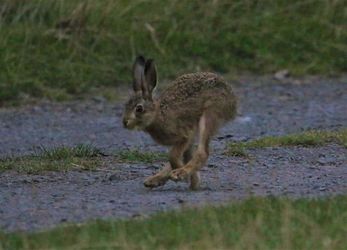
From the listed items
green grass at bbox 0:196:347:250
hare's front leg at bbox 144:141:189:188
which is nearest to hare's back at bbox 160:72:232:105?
hare's front leg at bbox 144:141:189:188

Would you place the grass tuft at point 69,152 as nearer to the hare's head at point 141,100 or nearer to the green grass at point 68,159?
the green grass at point 68,159

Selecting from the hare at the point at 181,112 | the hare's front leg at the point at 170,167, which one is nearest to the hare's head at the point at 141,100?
the hare at the point at 181,112

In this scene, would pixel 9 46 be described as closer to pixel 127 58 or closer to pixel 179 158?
pixel 127 58


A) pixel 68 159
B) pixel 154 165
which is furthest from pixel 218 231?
pixel 68 159

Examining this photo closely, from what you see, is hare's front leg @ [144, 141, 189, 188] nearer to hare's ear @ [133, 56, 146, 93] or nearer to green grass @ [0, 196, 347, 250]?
hare's ear @ [133, 56, 146, 93]

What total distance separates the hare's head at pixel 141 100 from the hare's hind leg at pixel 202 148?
354 millimetres

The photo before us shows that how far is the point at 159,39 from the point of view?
15.0 m

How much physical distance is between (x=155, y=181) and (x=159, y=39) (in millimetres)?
6319

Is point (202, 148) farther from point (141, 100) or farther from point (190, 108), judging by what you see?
point (141, 100)

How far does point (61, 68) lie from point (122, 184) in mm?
5195

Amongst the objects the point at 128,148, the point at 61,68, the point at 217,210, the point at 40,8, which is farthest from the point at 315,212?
the point at 40,8

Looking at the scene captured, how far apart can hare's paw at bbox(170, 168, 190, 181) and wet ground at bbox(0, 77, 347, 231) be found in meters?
0.14

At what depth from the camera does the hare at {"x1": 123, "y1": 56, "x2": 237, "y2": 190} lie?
9.01 metres

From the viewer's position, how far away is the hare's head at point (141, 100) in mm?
9039
